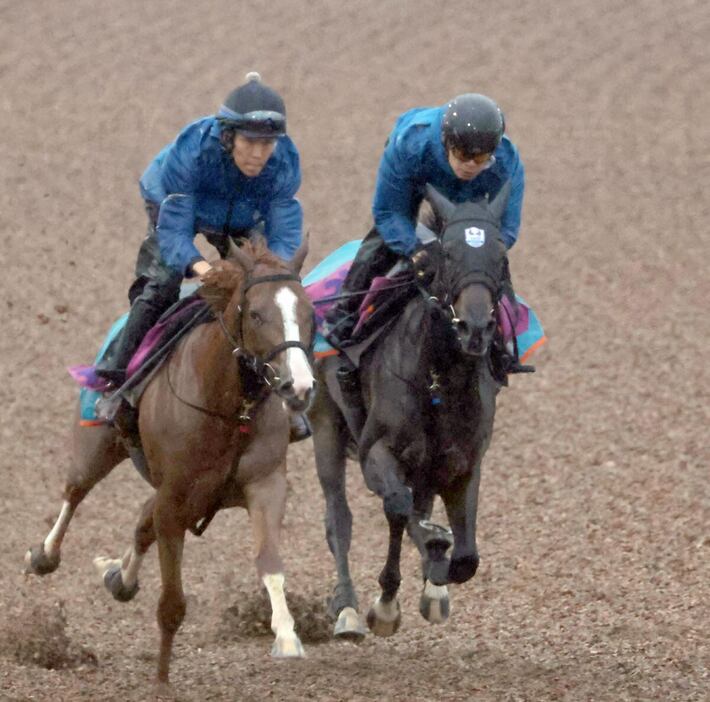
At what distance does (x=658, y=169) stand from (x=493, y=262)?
41.4 ft

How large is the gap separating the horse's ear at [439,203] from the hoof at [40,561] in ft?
10.3

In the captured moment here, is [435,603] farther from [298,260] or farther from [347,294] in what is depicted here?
[298,260]

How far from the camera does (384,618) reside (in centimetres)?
836

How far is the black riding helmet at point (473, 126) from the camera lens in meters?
7.66

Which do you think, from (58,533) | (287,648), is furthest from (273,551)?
(58,533)

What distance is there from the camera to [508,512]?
1190cm

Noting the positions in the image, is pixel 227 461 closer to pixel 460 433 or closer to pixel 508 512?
pixel 460 433

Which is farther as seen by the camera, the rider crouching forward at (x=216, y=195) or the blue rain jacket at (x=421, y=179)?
the blue rain jacket at (x=421, y=179)

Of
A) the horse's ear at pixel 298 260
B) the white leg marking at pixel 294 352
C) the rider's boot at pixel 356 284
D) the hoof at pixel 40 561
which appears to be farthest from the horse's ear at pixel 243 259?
the hoof at pixel 40 561

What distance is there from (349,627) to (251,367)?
72.8 inches

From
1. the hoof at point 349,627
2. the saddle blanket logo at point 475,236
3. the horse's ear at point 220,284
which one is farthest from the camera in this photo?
the hoof at point 349,627

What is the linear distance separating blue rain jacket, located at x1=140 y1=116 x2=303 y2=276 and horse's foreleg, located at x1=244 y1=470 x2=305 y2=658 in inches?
42.3

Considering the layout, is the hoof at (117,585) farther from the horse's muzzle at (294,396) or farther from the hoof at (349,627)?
the horse's muzzle at (294,396)

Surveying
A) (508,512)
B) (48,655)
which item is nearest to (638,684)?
(48,655)
